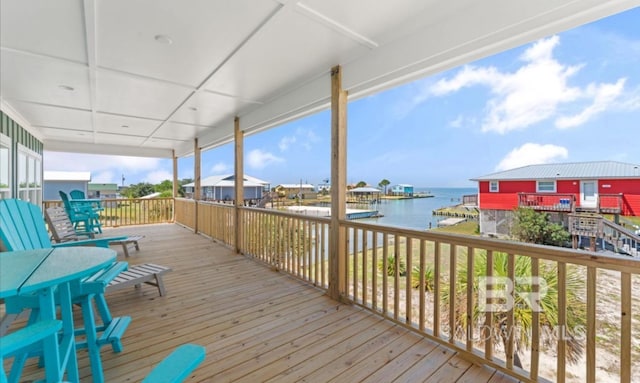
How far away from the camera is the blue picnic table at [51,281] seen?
1.07 meters

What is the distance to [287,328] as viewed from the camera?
2383 millimetres

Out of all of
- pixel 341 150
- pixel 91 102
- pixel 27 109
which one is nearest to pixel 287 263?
pixel 341 150

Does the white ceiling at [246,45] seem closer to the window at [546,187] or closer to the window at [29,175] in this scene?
the window at [546,187]

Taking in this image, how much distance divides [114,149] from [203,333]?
810 centimetres

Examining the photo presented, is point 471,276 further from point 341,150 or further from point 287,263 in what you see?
point 287,263

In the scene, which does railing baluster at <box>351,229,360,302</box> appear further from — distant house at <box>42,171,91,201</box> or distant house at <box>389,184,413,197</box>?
distant house at <box>42,171,91,201</box>

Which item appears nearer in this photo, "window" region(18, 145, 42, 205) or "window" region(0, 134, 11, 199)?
"window" region(0, 134, 11, 199)

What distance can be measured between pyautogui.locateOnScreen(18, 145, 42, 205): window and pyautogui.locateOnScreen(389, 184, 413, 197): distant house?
626 cm

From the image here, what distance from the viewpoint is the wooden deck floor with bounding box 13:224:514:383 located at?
1.81m

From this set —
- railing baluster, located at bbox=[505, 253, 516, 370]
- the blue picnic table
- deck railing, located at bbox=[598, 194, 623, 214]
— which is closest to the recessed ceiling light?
the blue picnic table

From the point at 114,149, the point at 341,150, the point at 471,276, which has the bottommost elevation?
the point at 471,276

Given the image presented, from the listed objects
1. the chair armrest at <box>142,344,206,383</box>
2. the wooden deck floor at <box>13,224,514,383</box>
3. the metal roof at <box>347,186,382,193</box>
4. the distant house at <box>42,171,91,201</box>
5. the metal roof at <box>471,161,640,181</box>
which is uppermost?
the distant house at <box>42,171,91,201</box>

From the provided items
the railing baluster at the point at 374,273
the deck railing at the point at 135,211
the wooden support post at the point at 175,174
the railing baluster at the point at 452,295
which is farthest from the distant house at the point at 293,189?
the deck railing at the point at 135,211

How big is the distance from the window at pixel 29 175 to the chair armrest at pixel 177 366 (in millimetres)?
6136
